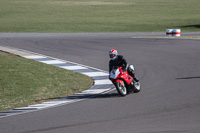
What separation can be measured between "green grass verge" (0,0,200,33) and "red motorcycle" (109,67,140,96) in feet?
107

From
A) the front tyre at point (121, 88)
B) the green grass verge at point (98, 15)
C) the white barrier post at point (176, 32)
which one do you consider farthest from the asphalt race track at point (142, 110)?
the green grass verge at point (98, 15)

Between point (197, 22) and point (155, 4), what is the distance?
77.6ft

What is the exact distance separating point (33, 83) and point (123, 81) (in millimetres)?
3653

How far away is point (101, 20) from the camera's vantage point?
57156mm

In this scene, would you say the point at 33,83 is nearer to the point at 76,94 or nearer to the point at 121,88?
the point at 76,94

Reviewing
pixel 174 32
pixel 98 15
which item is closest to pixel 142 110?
pixel 174 32

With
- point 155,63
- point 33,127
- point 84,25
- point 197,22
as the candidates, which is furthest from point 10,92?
point 197,22

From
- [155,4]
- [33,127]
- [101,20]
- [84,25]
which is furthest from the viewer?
[155,4]

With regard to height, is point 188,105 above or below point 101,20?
above

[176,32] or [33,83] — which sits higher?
[33,83]

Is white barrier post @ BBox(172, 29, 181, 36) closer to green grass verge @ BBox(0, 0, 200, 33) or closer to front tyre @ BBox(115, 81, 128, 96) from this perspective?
green grass verge @ BBox(0, 0, 200, 33)

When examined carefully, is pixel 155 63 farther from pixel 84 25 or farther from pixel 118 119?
pixel 84 25

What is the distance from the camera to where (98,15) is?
2486 inches

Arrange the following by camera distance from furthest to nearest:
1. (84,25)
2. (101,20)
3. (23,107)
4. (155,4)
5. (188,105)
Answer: (155,4) < (101,20) < (84,25) < (23,107) < (188,105)
